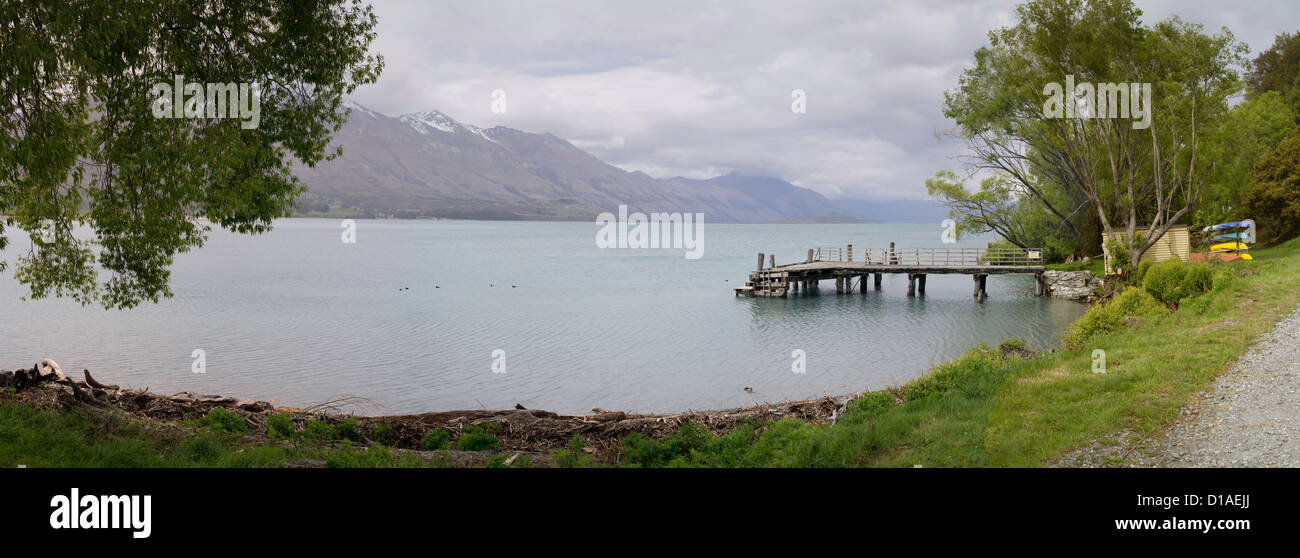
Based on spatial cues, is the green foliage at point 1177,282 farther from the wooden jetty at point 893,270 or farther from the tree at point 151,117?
the wooden jetty at point 893,270

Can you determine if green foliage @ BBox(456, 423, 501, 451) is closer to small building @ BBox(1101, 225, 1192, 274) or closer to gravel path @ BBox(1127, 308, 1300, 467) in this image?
gravel path @ BBox(1127, 308, 1300, 467)

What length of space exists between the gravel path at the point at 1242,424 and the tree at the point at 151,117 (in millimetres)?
12925

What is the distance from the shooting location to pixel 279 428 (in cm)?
1292

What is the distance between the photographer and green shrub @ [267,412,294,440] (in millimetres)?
12375

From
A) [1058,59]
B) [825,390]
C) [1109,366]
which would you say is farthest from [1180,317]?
[1058,59]

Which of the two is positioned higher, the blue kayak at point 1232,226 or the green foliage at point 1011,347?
the blue kayak at point 1232,226

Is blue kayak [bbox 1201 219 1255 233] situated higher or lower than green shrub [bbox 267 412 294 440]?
higher

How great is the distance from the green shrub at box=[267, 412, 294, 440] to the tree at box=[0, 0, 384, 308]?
3367 mm

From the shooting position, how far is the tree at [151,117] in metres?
9.20

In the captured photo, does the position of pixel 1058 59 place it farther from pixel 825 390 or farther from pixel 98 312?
pixel 98 312

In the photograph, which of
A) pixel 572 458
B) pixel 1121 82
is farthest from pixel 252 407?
pixel 1121 82

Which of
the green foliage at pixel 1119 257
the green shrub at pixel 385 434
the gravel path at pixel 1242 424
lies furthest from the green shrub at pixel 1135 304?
the green foliage at pixel 1119 257

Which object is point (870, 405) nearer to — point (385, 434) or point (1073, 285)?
point (385, 434)

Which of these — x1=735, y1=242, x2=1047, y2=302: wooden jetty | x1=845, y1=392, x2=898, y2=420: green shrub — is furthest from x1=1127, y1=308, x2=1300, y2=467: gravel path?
x1=735, y1=242, x2=1047, y2=302: wooden jetty
